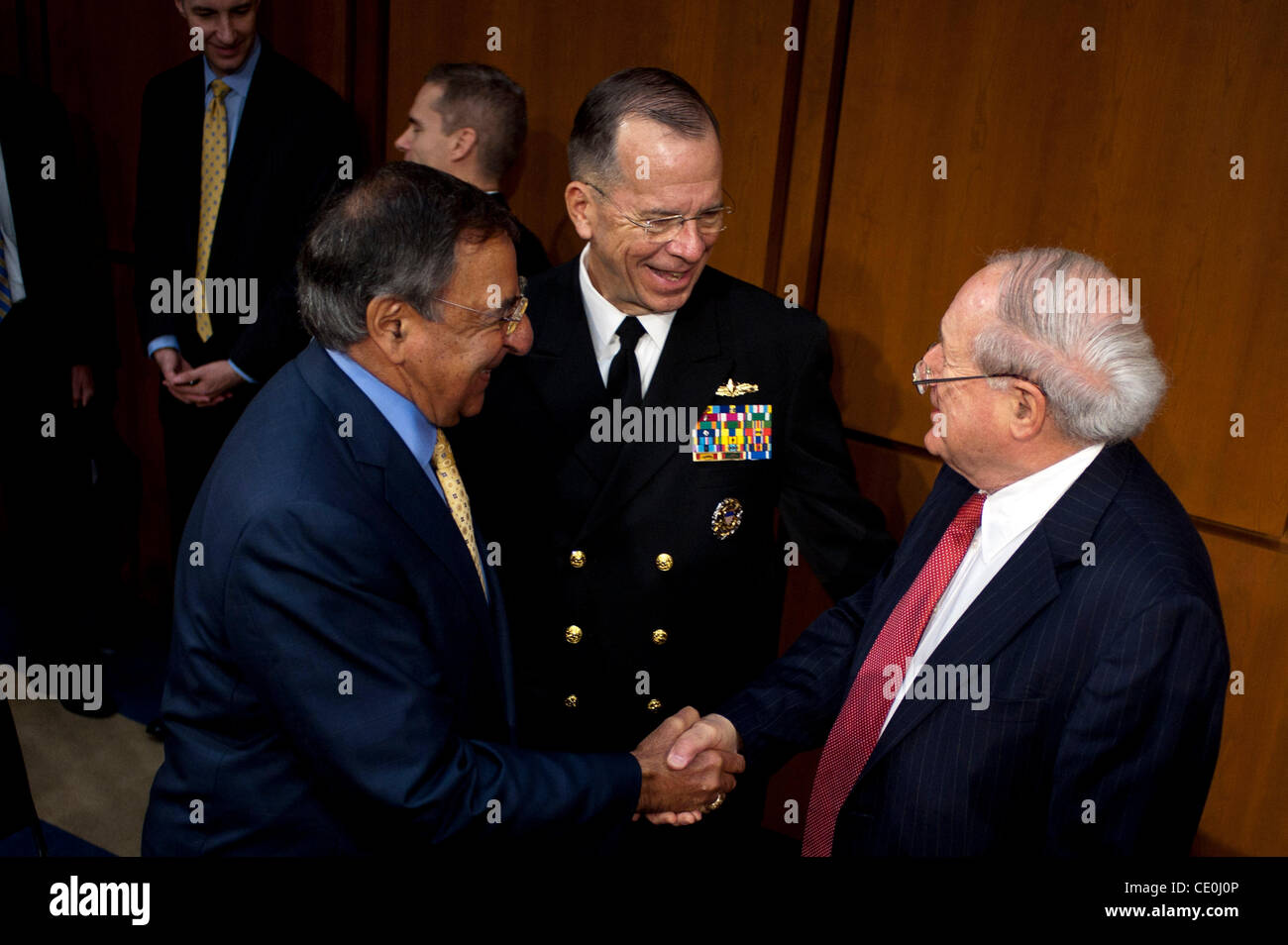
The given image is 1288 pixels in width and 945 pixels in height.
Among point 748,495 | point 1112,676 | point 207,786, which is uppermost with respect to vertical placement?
point 748,495

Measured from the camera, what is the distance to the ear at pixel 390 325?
5.49 feet

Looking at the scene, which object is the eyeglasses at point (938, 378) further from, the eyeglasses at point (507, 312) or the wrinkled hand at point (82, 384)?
the wrinkled hand at point (82, 384)

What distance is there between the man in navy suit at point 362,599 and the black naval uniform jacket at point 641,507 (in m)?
0.39

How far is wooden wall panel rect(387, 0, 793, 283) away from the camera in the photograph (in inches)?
111

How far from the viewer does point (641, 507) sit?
2189 millimetres

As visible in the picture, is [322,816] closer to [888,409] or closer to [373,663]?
[373,663]

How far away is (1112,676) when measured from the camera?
1478mm

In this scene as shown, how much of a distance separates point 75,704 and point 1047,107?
339 centimetres

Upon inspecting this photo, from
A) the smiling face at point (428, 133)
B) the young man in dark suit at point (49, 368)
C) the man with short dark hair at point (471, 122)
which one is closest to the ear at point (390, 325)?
the man with short dark hair at point (471, 122)

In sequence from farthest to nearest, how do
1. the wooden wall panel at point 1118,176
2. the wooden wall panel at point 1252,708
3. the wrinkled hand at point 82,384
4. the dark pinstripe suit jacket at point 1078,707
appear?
the wrinkled hand at point 82,384, the wooden wall panel at point 1252,708, the wooden wall panel at point 1118,176, the dark pinstripe suit jacket at point 1078,707

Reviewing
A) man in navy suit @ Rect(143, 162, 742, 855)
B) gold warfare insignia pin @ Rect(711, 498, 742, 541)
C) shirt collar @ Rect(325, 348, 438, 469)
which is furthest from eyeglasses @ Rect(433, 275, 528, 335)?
gold warfare insignia pin @ Rect(711, 498, 742, 541)

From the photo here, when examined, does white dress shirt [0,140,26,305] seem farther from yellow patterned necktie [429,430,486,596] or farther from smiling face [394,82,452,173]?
yellow patterned necktie [429,430,486,596]

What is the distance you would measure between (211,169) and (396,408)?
6.91 feet

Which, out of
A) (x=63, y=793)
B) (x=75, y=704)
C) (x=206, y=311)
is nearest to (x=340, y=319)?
(x=206, y=311)
